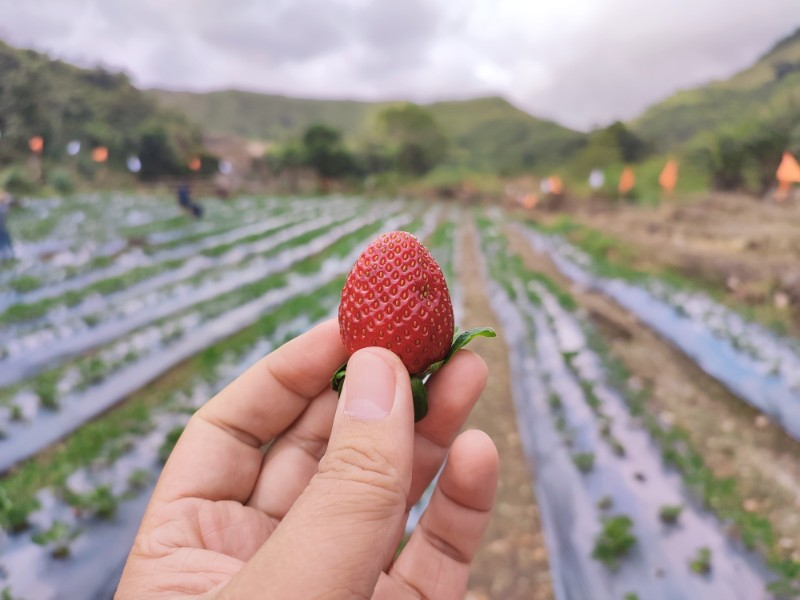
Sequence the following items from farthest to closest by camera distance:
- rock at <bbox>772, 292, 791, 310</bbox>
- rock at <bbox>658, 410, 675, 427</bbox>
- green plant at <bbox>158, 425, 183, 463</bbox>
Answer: rock at <bbox>772, 292, 791, 310</bbox>
rock at <bbox>658, 410, 675, 427</bbox>
green plant at <bbox>158, 425, 183, 463</bbox>

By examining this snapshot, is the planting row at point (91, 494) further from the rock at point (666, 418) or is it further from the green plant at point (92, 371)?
the rock at point (666, 418)

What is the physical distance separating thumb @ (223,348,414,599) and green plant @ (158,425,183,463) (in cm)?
319

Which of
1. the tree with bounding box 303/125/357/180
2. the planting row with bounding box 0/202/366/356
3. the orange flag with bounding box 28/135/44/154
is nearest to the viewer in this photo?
the planting row with bounding box 0/202/366/356

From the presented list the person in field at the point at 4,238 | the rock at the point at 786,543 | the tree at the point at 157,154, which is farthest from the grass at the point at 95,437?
the tree at the point at 157,154

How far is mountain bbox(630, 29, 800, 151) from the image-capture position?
22786 millimetres

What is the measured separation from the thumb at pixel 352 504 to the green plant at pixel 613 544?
8.58ft

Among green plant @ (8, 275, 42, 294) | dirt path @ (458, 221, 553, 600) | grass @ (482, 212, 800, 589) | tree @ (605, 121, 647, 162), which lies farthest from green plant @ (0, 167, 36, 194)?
tree @ (605, 121, 647, 162)

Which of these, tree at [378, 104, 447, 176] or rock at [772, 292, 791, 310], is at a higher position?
tree at [378, 104, 447, 176]

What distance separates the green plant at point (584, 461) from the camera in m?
3.95

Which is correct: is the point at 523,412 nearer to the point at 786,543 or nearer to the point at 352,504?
the point at 786,543

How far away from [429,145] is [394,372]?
196 feet

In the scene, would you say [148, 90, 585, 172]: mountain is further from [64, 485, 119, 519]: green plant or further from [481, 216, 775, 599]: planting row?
[64, 485, 119, 519]: green plant

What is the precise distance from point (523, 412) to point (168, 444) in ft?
11.3

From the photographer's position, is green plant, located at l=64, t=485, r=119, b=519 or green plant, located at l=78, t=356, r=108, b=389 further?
green plant, located at l=78, t=356, r=108, b=389
